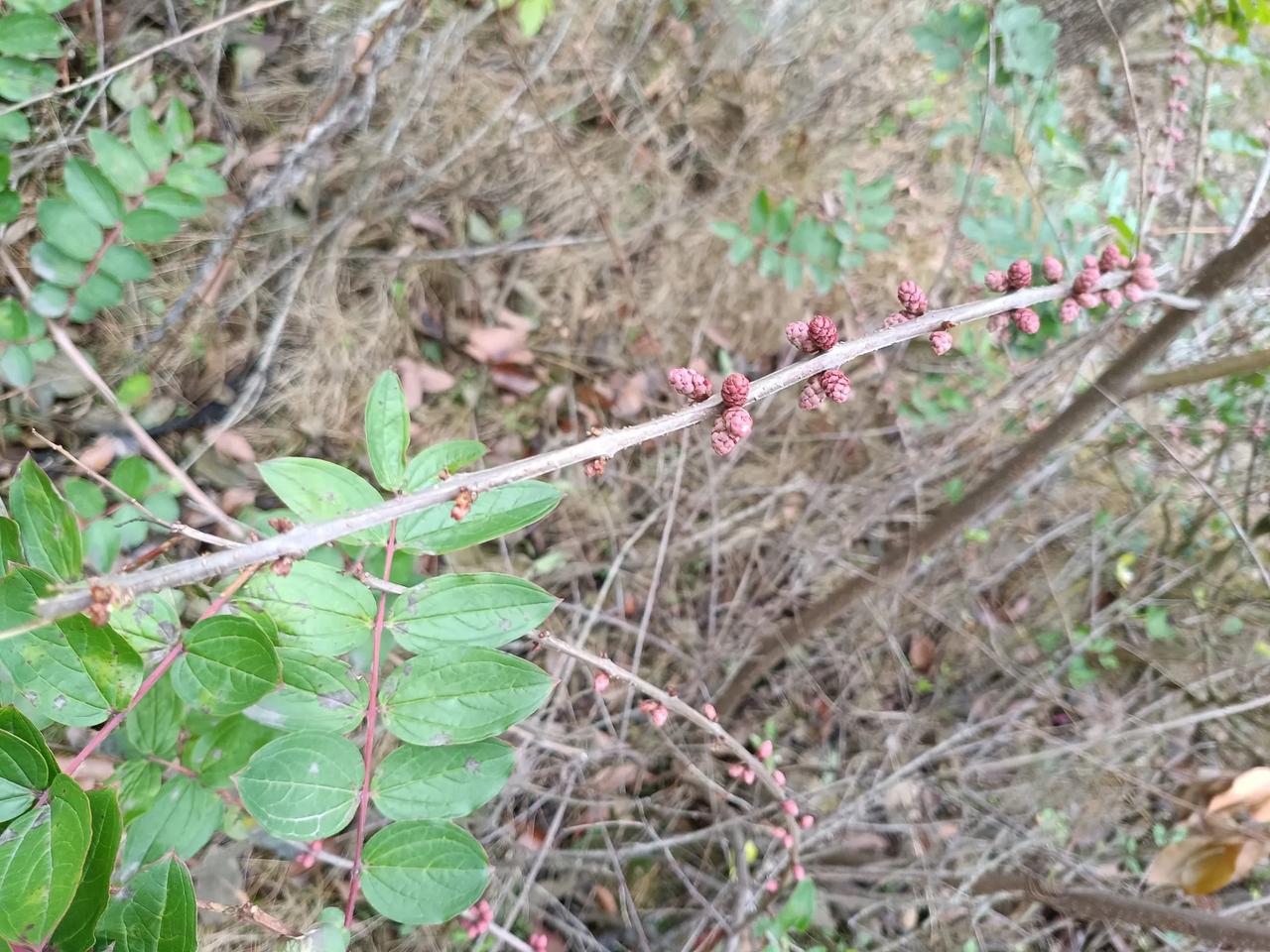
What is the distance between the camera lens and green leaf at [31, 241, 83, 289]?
166cm

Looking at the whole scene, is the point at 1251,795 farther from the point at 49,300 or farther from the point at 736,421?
the point at 49,300

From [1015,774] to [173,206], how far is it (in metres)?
3.15

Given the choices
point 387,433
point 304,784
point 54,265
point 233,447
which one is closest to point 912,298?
point 387,433

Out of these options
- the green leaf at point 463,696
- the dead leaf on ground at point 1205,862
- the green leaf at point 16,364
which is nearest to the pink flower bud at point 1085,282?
the green leaf at point 463,696

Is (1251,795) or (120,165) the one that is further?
(1251,795)

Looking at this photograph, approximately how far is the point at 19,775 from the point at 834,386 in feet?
3.22

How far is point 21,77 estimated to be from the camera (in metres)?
1.61

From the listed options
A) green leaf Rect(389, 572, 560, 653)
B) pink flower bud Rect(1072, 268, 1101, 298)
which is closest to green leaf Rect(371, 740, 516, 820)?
green leaf Rect(389, 572, 560, 653)

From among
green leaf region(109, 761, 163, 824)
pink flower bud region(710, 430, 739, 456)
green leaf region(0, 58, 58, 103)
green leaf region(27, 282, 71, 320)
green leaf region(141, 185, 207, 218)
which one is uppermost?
green leaf region(0, 58, 58, 103)

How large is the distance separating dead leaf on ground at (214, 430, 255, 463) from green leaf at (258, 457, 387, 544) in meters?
1.46

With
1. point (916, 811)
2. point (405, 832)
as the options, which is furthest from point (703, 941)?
point (405, 832)

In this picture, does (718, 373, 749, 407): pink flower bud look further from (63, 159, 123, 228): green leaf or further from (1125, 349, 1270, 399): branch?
(63, 159, 123, 228): green leaf

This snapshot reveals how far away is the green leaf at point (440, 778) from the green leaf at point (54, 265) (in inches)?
55.8

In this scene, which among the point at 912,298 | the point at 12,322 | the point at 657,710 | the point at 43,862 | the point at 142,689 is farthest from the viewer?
the point at 12,322
